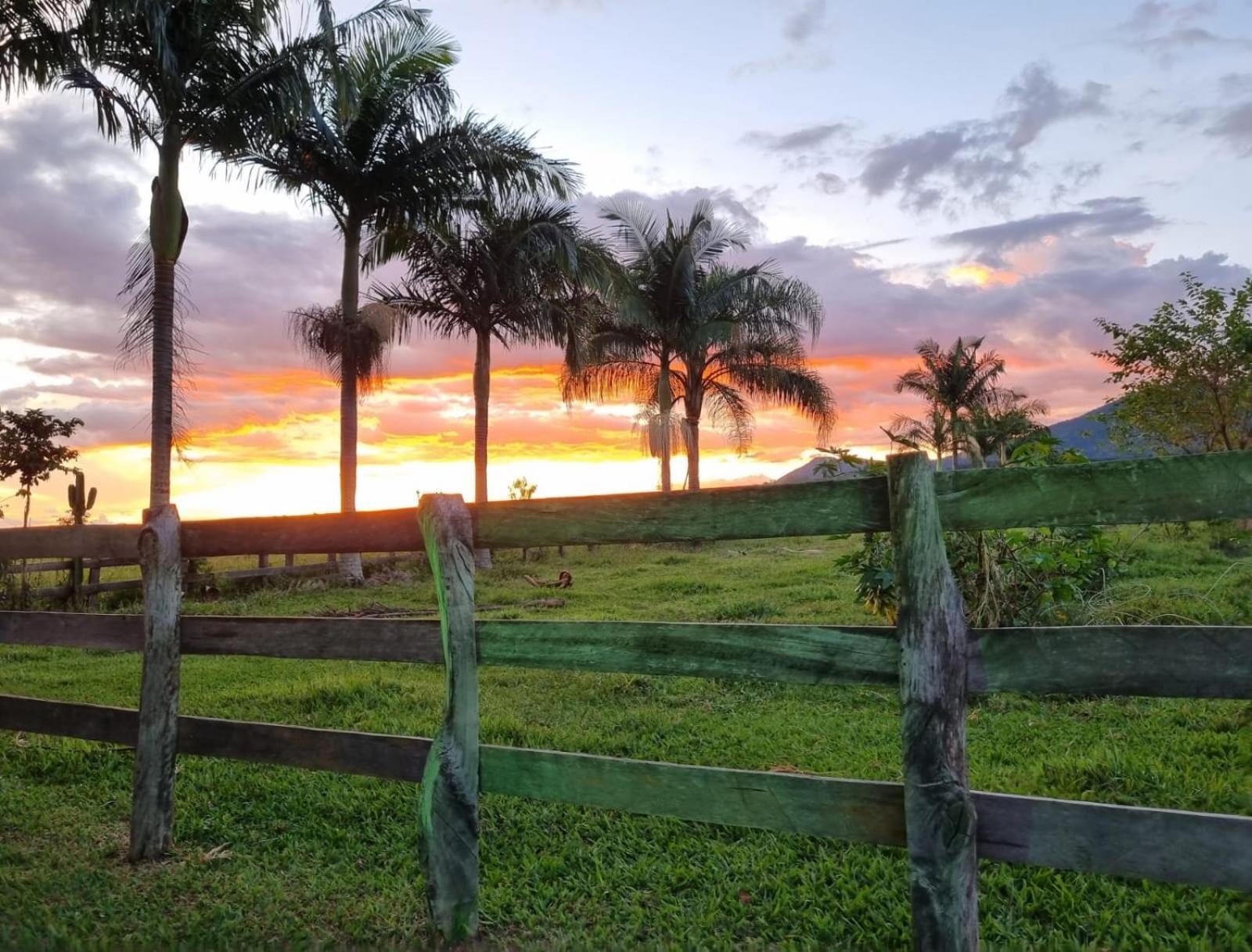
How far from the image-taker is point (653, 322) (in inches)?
1150

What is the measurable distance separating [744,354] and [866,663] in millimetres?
28334

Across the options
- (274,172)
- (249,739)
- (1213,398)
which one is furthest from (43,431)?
(1213,398)

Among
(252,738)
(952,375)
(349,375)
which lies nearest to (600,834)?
(252,738)

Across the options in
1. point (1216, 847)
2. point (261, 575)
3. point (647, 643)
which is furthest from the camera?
point (261, 575)

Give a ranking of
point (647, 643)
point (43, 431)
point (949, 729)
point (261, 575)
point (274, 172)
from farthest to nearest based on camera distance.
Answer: point (43, 431)
point (274, 172)
point (261, 575)
point (647, 643)
point (949, 729)

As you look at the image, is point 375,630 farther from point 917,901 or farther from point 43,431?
point 43,431

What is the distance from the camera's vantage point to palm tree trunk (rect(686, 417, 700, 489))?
30.0 meters

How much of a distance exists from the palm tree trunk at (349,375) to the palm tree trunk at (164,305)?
4.46 metres

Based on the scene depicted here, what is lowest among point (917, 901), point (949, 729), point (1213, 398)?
point (917, 901)

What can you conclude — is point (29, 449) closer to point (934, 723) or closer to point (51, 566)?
point (51, 566)

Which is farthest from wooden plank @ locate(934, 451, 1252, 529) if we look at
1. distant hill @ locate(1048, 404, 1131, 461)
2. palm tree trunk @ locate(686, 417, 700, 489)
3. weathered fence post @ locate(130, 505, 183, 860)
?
palm tree trunk @ locate(686, 417, 700, 489)

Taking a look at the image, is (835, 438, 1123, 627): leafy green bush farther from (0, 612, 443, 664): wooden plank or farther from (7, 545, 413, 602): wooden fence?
(7, 545, 413, 602): wooden fence

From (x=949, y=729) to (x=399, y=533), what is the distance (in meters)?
2.34

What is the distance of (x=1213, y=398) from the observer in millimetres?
22125
